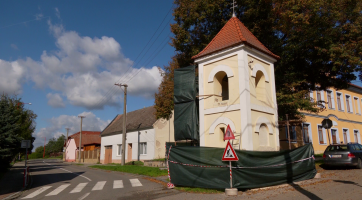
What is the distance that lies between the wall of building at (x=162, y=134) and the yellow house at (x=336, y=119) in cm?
1413

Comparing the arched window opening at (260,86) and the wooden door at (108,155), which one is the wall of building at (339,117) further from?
the wooden door at (108,155)

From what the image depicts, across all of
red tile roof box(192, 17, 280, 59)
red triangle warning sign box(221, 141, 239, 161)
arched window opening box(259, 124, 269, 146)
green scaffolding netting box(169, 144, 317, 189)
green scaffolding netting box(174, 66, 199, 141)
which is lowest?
green scaffolding netting box(169, 144, 317, 189)

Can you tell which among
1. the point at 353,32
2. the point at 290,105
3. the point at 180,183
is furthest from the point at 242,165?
the point at 353,32

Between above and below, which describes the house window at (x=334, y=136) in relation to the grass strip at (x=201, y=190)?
above

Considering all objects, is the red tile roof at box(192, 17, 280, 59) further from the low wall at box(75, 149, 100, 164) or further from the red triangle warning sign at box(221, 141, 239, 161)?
the low wall at box(75, 149, 100, 164)

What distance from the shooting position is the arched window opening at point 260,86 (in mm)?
13627

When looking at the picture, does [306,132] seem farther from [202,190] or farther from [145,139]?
[202,190]

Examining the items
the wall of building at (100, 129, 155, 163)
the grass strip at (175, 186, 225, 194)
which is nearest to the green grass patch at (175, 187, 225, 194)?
the grass strip at (175, 186, 225, 194)

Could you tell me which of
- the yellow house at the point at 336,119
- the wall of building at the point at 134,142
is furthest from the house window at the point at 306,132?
the wall of building at the point at 134,142

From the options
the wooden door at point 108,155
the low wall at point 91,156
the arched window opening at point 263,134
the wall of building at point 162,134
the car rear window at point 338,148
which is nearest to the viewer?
the arched window opening at point 263,134

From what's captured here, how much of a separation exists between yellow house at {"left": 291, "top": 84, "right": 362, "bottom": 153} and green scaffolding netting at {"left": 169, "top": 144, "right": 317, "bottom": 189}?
17.9 m

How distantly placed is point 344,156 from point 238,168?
8.34m

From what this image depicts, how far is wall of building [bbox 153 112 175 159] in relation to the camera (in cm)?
2864

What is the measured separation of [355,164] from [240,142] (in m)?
7.64
